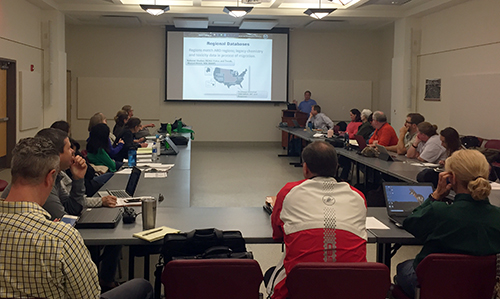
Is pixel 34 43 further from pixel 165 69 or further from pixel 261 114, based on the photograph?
pixel 261 114

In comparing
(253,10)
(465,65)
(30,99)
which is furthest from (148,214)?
(253,10)

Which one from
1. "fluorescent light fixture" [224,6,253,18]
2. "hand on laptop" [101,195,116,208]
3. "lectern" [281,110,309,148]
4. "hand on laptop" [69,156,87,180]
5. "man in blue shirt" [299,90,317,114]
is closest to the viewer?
"hand on laptop" [69,156,87,180]

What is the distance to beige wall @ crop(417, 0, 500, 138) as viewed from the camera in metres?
8.08

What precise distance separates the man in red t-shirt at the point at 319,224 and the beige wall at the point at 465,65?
22.1ft

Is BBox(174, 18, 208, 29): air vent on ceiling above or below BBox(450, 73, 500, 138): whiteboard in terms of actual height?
above

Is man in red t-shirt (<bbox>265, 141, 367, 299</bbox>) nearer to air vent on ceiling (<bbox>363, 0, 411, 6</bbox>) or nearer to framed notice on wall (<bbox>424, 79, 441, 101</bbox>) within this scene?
framed notice on wall (<bbox>424, 79, 441, 101</bbox>)

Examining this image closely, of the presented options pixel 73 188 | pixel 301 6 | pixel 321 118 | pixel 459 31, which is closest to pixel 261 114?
pixel 321 118

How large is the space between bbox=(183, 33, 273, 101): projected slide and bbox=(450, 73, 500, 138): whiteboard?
556 centimetres

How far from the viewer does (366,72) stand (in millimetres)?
13781

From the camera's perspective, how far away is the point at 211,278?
201 cm

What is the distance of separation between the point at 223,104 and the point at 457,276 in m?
11.6

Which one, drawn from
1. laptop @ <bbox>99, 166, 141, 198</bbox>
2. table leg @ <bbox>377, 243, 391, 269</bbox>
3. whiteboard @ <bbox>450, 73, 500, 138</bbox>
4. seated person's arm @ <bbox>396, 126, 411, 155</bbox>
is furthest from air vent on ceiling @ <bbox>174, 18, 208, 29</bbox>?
table leg @ <bbox>377, 243, 391, 269</bbox>

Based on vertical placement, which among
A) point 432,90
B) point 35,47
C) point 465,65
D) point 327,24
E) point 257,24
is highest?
point 327,24

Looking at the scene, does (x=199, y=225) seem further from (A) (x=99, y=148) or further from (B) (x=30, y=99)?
(B) (x=30, y=99)
